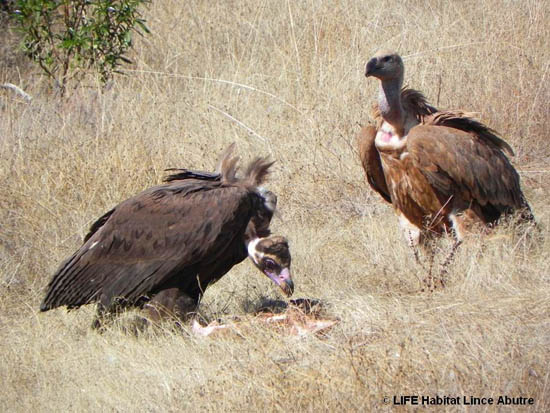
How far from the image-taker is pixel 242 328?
16.9 feet

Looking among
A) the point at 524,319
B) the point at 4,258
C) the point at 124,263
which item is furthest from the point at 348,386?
the point at 4,258

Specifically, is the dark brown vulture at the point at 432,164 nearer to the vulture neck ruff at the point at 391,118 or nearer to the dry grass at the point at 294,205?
the vulture neck ruff at the point at 391,118

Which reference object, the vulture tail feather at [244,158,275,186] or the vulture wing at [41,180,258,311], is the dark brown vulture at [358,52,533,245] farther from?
the vulture wing at [41,180,258,311]

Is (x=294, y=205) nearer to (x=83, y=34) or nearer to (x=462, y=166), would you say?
(x=462, y=166)

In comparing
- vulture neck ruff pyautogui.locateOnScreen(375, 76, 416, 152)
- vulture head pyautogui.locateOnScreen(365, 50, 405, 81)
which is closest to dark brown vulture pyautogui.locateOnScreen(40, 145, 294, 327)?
vulture neck ruff pyautogui.locateOnScreen(375, 76, 416, 152)

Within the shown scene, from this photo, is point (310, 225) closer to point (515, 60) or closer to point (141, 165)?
point (141, 165)

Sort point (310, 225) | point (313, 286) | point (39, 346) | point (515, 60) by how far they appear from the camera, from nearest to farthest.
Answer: point (39, 346) < point (313, 286) < point (310, 225) < point (515, 60)

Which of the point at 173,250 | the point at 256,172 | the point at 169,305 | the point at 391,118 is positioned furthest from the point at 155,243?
the point at 391,118

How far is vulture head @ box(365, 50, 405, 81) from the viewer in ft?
21.4

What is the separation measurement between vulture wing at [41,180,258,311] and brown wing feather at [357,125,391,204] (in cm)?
138

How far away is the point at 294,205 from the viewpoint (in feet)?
25.2

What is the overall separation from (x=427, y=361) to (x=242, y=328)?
4.55 feet

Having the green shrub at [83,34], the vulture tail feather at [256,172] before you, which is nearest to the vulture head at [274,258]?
the vulture tail feather at [256,172]

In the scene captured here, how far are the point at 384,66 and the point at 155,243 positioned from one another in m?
2.22
